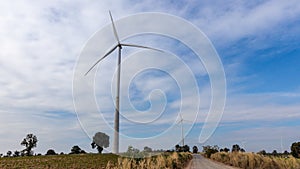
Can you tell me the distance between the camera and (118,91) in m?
33.1

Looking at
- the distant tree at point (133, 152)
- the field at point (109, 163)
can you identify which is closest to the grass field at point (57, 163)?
the field at point (109, 163)

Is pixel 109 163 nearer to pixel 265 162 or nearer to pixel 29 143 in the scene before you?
pixel 265 162

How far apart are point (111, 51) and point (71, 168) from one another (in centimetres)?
1409

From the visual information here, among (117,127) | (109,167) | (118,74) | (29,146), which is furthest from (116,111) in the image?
(29,146)

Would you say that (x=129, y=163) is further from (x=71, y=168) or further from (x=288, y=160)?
(x=71, y=168)

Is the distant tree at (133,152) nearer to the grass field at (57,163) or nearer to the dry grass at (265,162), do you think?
the grass field at (57,163)

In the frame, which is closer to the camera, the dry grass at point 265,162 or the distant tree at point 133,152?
the distant tree at point 133,152

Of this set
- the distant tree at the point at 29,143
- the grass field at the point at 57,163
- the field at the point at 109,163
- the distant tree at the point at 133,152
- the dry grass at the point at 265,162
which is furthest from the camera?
the distant tree at the point at 29,143

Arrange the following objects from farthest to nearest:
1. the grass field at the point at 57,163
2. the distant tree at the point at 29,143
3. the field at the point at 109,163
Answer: the distant tree at the point at 29,143 → the grass field at the point at 57,163 → the field at the point at 109,163

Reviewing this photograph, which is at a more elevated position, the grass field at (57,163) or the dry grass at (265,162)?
the grass field at (57,163)

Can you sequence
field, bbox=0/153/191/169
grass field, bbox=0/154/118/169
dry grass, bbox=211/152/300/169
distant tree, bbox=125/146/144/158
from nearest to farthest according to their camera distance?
field, bbox=0/153/191/169
distant tree, bbox=125/146/144/158
dry grass, bbox=211/152/300/169
grass field, bbox=0/154/118/169

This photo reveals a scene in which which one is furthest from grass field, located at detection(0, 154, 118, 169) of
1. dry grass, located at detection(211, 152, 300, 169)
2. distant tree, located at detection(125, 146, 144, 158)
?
dry grass, located at detection(211, 152, 300, 169)

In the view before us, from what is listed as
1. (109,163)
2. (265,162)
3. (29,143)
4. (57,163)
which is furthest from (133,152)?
(29,143)

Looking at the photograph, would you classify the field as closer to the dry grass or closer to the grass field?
the grass field
